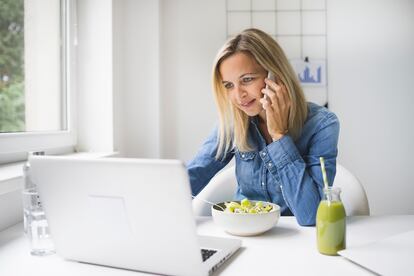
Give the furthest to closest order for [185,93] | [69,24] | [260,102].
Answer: [185,93]
[69,24]
[260,102]

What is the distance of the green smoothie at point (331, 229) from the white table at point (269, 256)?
0.02 metres

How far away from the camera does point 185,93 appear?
231 centimetres

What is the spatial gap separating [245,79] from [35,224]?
0.76m

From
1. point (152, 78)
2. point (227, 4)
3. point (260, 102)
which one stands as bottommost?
point (260, 102)

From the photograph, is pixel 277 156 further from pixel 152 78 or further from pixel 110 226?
pixel 152 78

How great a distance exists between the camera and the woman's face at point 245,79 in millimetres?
1275

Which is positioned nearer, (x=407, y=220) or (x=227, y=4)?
(x=407, y=220)

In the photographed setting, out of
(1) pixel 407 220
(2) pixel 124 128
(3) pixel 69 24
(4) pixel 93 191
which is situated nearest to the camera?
(4) pixel 93 191

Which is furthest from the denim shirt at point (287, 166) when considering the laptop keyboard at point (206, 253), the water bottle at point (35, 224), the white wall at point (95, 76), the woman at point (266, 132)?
the white wall at point (95, 76)

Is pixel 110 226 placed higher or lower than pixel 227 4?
lower

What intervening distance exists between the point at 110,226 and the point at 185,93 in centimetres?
168

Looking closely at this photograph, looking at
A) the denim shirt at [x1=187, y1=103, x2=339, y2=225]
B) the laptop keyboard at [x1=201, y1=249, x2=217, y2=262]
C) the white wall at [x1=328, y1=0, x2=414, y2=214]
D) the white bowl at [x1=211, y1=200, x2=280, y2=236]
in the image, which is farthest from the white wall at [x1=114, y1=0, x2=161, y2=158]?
the laptop keyboard at [x1=201, y1=249, x2=217, y2=262]

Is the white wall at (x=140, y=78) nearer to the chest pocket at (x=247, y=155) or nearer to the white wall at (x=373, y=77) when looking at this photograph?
the chest pocket at (x=247, y=155)

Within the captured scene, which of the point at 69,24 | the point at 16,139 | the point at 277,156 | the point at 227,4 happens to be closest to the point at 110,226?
the point at 277,156
